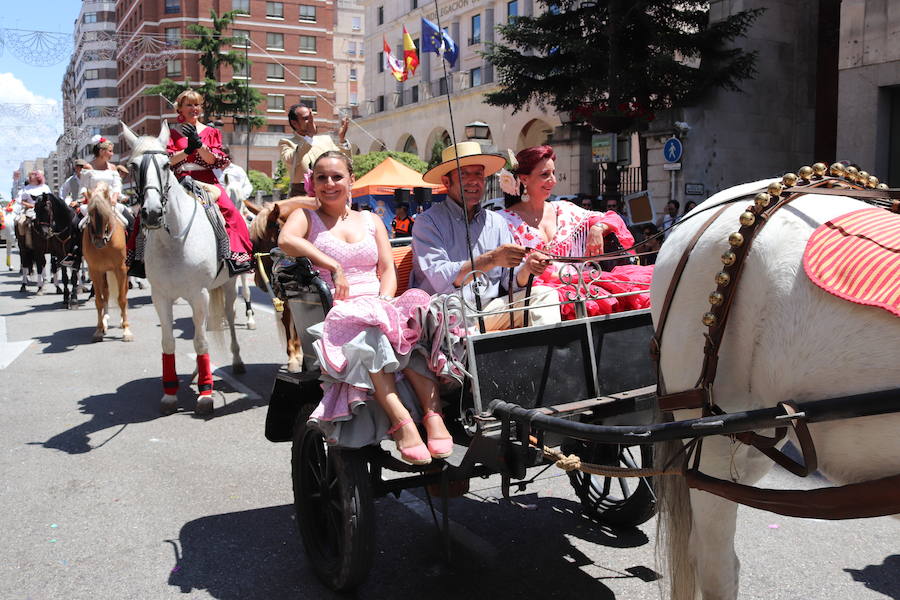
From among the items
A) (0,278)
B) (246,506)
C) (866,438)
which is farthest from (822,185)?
(0,278)

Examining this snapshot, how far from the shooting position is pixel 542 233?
4793 mm

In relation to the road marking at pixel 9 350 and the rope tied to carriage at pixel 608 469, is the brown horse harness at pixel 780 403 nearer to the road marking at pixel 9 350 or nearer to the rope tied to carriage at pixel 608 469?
the rope tied to carriage at pixel 608 469

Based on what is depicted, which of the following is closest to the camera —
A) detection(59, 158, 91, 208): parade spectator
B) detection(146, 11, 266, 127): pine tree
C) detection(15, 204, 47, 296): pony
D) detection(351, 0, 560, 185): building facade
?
detection(59, 158, 91, 208): parade spectator

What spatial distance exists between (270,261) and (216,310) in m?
0.80

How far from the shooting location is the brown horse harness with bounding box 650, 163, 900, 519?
7.60 feet

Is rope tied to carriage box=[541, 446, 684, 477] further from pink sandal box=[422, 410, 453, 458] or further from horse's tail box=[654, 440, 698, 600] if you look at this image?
pink sandal box=[422, 410, 453, 458]

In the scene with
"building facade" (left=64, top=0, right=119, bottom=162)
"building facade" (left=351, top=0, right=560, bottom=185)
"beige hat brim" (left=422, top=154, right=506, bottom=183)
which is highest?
"building facade" (left=64, top=0, right=119, bottom=162)

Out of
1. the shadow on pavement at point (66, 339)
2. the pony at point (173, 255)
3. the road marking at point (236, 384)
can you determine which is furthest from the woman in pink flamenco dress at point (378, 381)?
the shadow on pavement at point (66, 339)

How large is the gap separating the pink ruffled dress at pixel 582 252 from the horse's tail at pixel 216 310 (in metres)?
4.21

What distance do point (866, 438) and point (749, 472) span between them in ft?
2.42

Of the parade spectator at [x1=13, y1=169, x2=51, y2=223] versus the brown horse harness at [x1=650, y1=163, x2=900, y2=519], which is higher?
the parade spectator at [x1=13, y1=169, x2=51, y2=223]

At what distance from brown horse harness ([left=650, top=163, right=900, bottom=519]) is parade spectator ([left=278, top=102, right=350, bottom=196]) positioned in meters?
5.30

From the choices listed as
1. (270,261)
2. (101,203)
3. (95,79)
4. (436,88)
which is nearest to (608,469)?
(270,261)

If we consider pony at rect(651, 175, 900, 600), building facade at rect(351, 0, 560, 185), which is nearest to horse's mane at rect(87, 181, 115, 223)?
pony at rect(651, 175, 900, 600)
